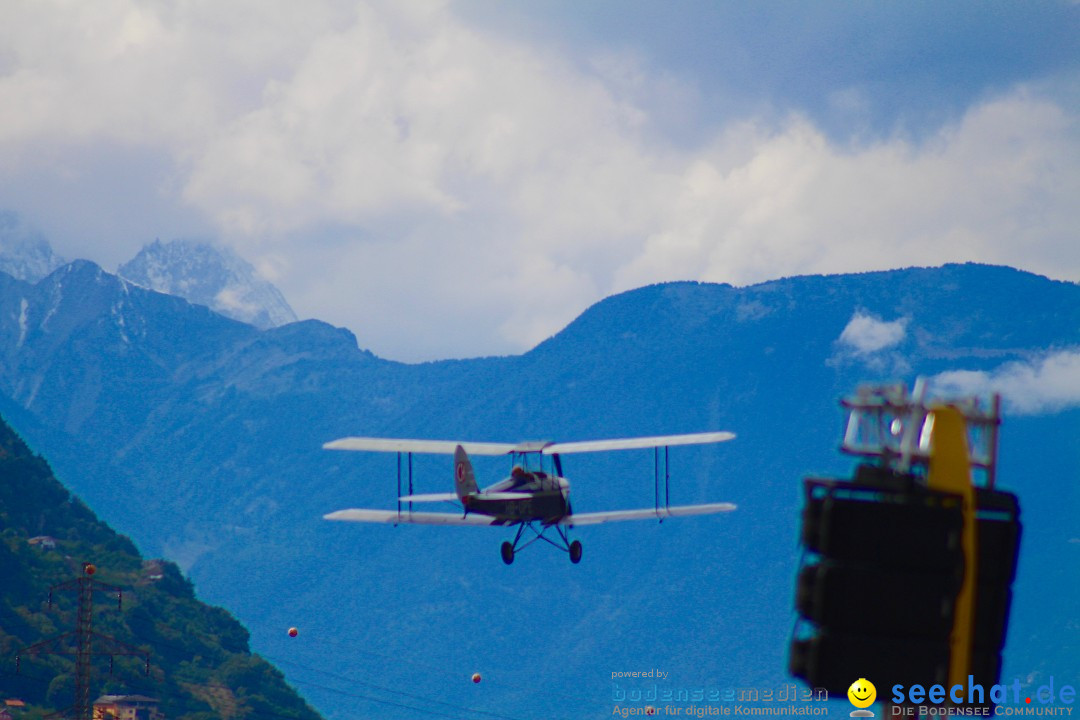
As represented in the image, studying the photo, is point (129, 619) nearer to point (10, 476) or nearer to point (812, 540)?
point (10, 476)

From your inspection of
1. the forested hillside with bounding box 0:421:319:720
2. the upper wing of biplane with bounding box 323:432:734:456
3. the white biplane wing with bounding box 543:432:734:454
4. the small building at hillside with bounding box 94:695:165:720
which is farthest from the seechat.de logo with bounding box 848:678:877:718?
the forested hillside with bounding box 0:421:319:720

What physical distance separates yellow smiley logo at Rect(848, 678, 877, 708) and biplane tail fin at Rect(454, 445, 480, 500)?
53289 millimetres

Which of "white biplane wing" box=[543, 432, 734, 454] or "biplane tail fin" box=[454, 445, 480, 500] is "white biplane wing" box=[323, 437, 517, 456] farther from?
"white biplane wing" box=[543, 432, 734, 454]

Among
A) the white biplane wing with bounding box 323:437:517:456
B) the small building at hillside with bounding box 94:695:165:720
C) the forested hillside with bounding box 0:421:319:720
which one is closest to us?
the white biplane wing with bounding box 323:437:517:456

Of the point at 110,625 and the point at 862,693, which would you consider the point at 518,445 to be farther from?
the point at 110,625

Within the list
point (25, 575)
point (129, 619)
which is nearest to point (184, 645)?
point (129, 619)

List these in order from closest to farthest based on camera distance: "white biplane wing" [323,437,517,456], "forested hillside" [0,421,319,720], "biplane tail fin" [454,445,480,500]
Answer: "biplane tail fin" [454,445,480,500] < "white biplane wing" [323,437,517,456] < "forested hillside" [0,421,319,720]

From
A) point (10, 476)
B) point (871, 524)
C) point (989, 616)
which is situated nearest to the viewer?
point (871, 524)

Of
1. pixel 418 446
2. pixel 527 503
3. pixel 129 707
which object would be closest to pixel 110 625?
pixel 129 707

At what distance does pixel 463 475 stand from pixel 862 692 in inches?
2146

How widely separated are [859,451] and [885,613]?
1.86m

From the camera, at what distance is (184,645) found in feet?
548

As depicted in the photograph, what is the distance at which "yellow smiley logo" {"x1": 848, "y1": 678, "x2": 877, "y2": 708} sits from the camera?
41.9 ft

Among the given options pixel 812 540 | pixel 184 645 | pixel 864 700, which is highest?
pixel 812 540
